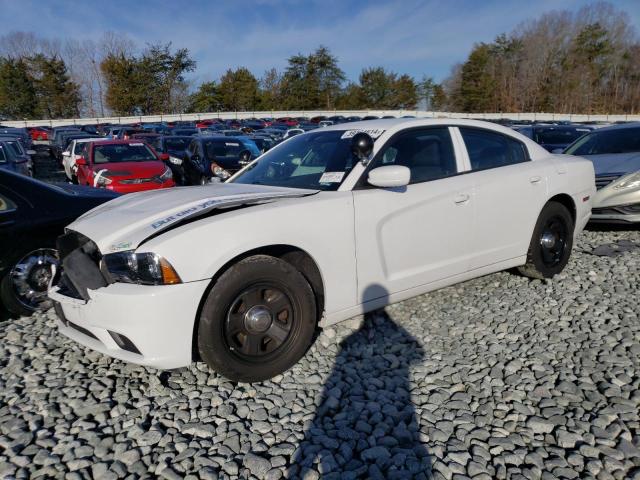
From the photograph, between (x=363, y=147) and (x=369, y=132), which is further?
(x=369, y=132)

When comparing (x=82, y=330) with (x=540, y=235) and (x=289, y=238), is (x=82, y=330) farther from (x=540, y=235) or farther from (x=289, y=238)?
(x=540, y=235)

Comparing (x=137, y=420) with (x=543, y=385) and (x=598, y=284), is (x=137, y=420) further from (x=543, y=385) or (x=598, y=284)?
(x=598, y=284)

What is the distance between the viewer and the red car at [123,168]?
975 cm

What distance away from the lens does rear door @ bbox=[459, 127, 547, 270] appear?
3859 millimetres

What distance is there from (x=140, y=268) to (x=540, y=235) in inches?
139

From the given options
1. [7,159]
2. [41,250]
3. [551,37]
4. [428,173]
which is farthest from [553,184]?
[551,37]

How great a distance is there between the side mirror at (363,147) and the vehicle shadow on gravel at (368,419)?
91 cm

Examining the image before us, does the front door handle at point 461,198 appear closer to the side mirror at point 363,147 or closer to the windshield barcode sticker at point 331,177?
the side mirror at point 363,147

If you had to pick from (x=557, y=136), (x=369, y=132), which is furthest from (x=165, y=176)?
(x=557, y=136)

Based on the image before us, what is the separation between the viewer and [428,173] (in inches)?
144

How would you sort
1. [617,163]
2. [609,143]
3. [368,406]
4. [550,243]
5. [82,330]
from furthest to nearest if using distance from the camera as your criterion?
1. [609,143]
2. [617,163]
3. [550,243]
4. [82,330]
5. [368,406]

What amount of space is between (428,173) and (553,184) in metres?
1.52

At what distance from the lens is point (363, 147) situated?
3.28 meters

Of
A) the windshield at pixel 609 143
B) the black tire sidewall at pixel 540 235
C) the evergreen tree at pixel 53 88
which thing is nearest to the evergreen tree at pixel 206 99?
the evergreen tree at pixel 53 88
